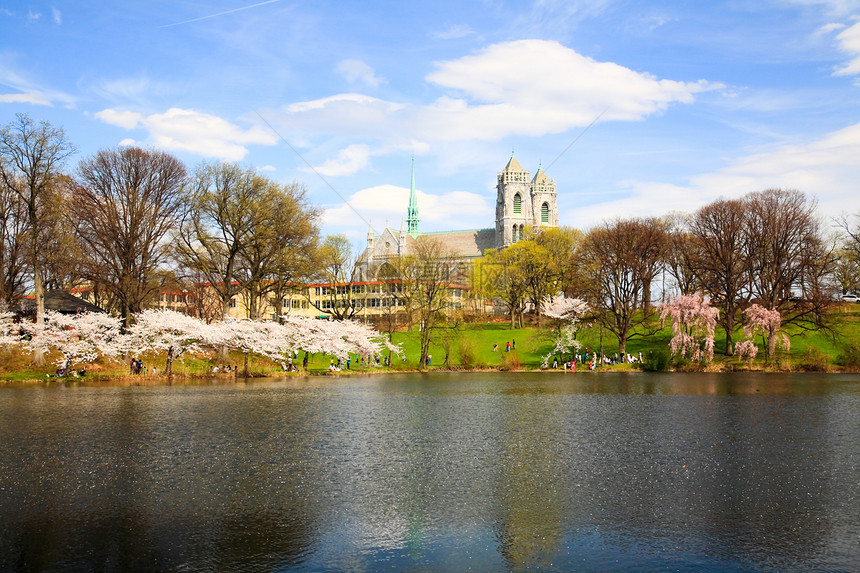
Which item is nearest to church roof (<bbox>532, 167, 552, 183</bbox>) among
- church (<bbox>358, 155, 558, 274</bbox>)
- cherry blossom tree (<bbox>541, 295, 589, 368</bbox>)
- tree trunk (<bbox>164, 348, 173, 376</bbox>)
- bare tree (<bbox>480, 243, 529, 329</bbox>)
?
church (<bbox>358, 155, 558, 274</bbox>)

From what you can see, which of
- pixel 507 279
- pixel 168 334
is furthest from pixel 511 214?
pixel 168 334

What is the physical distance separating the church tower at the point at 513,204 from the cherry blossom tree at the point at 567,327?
314 feet

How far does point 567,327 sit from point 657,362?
10193mm

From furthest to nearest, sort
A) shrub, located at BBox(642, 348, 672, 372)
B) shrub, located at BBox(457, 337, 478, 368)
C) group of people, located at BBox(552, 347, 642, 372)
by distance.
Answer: shrub, located at BBox(457, 337, 478, 368) → group of people, located at BBox(552, 347, 642, 372) → shrub, located at BBox(642, 348, 672, 372)

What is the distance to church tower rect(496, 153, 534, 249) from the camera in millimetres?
169500

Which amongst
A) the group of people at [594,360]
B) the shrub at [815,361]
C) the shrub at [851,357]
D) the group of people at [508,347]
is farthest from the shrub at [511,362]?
the shrub at [851,357]

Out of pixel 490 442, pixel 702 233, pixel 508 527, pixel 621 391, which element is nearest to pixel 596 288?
pixel 702 233

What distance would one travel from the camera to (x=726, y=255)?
64688 millimetres

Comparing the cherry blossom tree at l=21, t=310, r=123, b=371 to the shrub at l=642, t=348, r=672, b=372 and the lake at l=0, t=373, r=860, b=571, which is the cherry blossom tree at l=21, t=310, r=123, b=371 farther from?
the shrub at l=642, t=348, r=672, b=372

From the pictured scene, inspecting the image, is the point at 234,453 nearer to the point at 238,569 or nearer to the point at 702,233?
the point at 238,569

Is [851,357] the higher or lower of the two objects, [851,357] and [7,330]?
the lower

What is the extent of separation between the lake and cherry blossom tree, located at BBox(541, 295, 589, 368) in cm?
3341

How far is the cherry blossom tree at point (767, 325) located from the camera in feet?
199

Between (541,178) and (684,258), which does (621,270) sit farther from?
(541,178)
